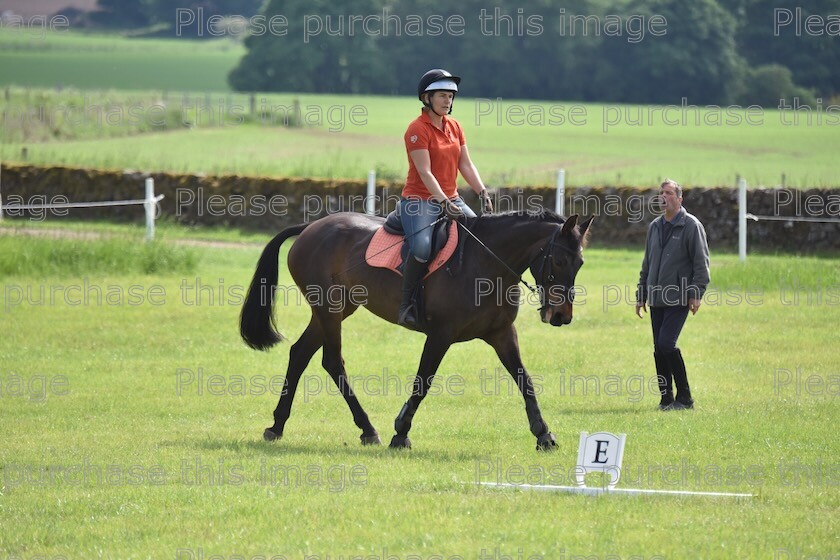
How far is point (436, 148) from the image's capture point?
8.98 m

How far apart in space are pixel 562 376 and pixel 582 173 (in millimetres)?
26892

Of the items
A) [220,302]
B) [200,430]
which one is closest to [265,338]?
[200,430]

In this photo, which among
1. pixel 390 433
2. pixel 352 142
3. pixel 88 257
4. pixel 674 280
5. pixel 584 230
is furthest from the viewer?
pixel 352 142

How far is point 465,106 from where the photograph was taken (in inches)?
2753

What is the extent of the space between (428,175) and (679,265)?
289 cm

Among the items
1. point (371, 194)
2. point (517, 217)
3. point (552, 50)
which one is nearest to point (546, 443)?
point (517, 217)

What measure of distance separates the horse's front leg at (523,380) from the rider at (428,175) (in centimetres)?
70

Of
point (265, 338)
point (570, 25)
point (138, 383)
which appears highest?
point (570, 25)

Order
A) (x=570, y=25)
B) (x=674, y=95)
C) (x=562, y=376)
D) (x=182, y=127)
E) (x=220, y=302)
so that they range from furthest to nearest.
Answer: (x=570, y=25) < (x=674, y=95) < (x=182, y=127) < (x=220, y=302) < (x=562, y=376)

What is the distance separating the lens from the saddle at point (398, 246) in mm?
9102

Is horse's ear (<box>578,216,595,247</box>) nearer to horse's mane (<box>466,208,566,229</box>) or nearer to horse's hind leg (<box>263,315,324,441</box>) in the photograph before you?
horse's mane (<box>466,208,566,229</box>)

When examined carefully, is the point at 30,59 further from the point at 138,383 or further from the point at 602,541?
the point at 602,541

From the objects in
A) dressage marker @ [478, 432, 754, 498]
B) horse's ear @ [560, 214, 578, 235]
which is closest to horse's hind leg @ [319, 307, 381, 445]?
horse's ear @ [560, 214, 578, 235]

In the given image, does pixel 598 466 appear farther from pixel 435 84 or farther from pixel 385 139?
pixel 385 139
